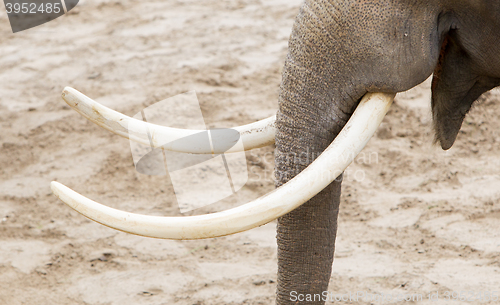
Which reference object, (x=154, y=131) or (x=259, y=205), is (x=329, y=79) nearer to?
(x=259, y=205)

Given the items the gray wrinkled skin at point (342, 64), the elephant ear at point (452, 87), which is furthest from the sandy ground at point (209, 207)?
the gray wrinkled skin at point (342, 64)

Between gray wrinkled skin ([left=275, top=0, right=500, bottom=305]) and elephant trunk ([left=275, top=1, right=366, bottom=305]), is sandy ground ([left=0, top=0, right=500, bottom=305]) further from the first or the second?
elephant trunk ([left=275, top=1, right=366, bottom=305])

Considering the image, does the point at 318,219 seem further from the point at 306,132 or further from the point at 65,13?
the point at 65,13

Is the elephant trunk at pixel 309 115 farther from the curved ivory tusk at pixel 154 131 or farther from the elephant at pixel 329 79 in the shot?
the curved ivory tusk at pixel 154 131

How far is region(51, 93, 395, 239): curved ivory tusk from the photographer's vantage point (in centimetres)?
126

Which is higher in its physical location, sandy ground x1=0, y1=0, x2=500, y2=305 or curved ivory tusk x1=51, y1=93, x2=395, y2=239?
curved ivory tusk x1=51, y1=93, x2=395, y2=239

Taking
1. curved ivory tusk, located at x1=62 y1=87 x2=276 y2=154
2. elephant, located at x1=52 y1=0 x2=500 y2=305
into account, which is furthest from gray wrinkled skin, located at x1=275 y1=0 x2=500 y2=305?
curved ivory tusk, located at x1=62 y1=87 x2=276 y2=154

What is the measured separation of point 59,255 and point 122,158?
2.74 feet

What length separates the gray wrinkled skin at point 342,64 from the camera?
138 cm

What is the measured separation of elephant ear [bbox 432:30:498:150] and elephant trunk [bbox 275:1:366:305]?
14.3 inches

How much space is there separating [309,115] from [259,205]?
306 millimetres

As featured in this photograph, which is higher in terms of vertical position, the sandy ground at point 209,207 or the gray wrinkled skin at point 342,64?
the gray wrinkled skin at point 342,64

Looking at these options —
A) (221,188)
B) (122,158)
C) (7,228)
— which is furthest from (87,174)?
(221,188)

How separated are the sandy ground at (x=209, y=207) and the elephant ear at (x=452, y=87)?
11 cm
